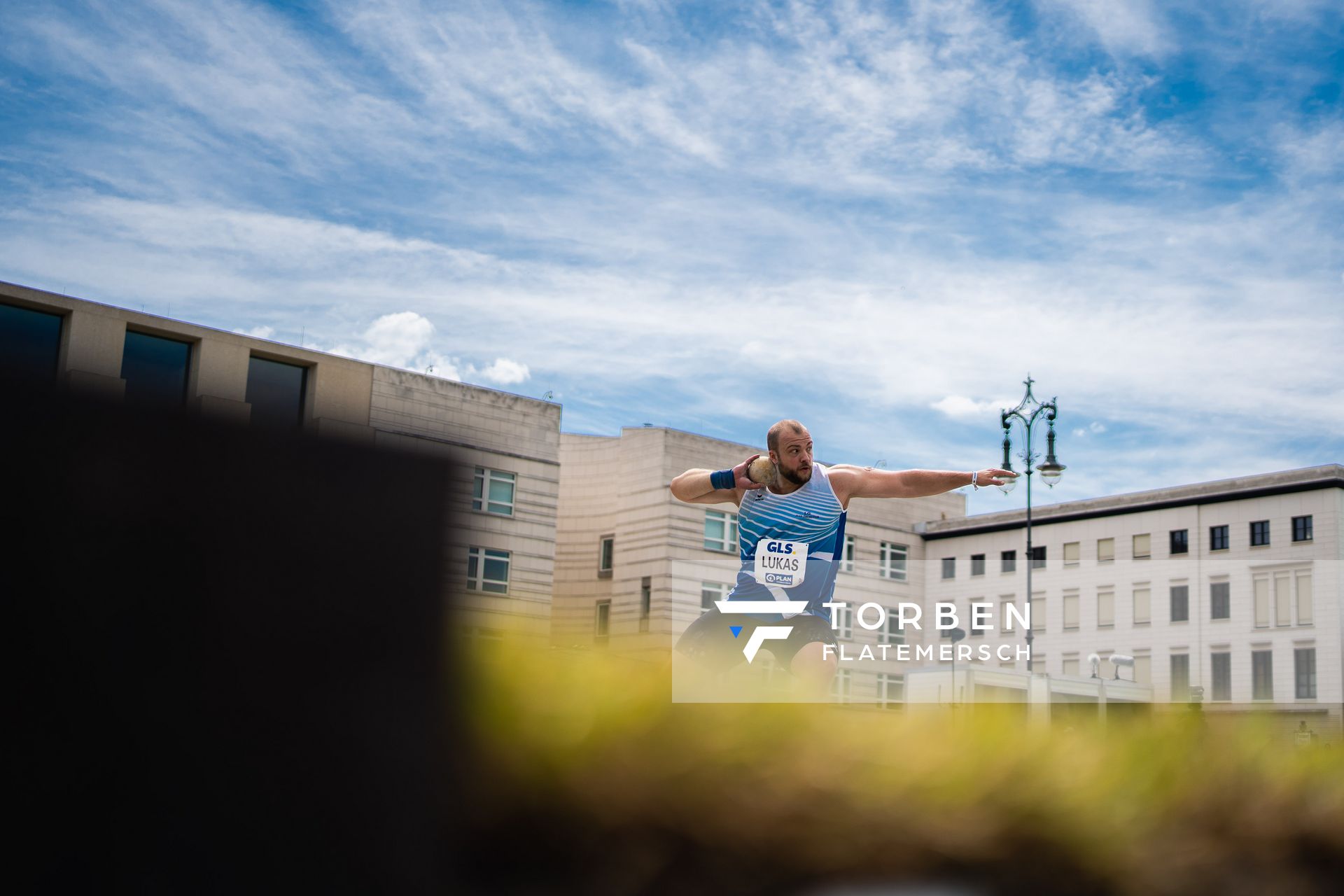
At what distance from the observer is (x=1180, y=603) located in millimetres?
56719

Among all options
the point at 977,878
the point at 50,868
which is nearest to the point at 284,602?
the point at 50,868

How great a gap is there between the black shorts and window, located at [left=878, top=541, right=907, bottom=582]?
58998 millimetres

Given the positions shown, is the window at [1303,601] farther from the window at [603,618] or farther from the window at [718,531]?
the window at [603,618]

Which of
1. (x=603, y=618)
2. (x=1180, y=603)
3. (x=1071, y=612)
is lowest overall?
(x=603, y=618)

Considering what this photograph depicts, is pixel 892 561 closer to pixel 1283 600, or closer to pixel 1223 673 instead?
pixel 1223 673

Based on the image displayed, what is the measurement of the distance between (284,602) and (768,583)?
3970 millimetres

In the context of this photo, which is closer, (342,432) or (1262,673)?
(342,432)

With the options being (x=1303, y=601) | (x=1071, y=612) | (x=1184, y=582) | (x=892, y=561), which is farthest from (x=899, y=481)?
(x=892, y=561)

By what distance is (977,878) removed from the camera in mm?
2512

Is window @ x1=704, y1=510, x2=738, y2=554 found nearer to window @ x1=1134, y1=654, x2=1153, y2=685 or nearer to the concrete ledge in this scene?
window @ x1=1134, y1=654, x2=1153, y2=685

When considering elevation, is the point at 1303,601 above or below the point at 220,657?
above

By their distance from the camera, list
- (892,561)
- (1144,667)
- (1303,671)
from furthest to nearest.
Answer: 1. (892,561)
2. (1144,667)
3. (1303,671)

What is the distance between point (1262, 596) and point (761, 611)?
54577 millimetres

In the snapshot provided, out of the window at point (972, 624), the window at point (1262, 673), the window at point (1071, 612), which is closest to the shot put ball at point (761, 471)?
the window at point (1262, 673)
